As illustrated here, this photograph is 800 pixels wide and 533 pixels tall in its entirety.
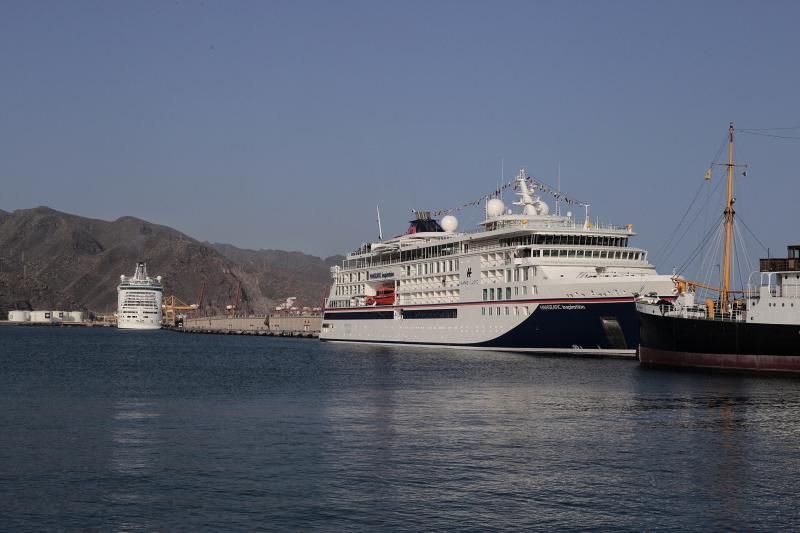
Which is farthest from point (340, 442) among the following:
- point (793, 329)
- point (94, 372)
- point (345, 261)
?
point (345, 261)

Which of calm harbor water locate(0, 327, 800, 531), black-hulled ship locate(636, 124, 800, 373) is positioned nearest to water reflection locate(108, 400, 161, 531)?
calm harbor water locate(0, 327, 800, 531)

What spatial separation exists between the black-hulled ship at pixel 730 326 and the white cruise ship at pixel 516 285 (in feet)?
17.0

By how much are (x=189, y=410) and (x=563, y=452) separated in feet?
61.5

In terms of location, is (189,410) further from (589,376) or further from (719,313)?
(719,313)

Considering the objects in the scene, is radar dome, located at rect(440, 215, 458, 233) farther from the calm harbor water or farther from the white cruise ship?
the calm harbor water

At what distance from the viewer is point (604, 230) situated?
77938mm

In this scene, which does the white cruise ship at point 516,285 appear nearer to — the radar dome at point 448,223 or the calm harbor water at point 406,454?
the radar dome at point 448,223

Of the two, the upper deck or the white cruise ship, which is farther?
the white cruise ship

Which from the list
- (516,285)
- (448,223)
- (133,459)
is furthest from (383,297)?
(133,459)

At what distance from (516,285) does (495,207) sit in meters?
18.2

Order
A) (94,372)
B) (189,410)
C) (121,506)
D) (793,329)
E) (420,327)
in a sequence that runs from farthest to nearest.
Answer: (420,327) → (94,372) → (793,329) → (189,410) → (121,506)

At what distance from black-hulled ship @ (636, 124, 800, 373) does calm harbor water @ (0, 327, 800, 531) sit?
293 cm

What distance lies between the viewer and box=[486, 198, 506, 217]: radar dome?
93.4 metres

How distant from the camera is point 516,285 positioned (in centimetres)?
7712
